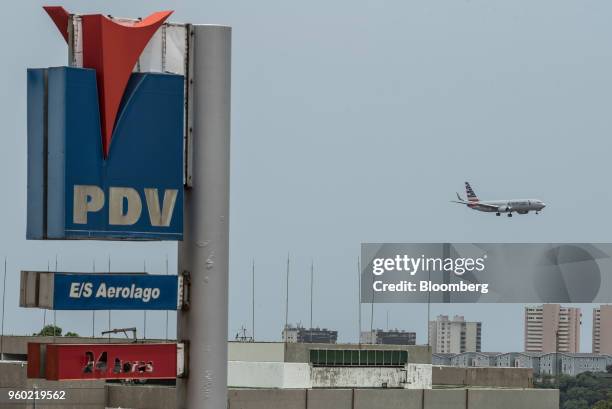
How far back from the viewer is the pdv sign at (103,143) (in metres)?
22.8

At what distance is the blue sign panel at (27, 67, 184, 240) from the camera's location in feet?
74.6

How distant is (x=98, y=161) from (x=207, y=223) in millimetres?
1810

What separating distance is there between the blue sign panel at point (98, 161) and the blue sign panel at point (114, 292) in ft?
1.75

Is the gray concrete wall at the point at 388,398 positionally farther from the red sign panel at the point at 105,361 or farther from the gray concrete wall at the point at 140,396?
the red sign panel at the point at 105,361

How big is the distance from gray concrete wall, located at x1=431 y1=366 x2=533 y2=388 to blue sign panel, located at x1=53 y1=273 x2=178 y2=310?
9932 centimetres

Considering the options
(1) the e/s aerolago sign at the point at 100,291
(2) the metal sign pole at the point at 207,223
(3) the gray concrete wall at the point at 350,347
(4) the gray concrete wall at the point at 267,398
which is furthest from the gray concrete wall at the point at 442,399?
(1) the e/s aerolago sign at the point at 100,291

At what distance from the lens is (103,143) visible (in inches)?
910

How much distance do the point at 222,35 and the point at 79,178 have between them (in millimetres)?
2922

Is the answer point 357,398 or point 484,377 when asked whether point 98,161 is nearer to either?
point 357,398

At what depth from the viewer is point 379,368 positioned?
10919cm

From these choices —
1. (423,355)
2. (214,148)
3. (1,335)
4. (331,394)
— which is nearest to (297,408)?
(331,394)

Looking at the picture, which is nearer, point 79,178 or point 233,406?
point 79,178

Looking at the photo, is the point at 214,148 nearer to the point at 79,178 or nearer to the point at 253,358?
the point at 79,178

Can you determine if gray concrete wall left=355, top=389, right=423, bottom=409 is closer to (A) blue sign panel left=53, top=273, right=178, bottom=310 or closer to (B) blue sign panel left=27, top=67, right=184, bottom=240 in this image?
(A) blue sign panel left=53, top=273, right=178, bottom=310
